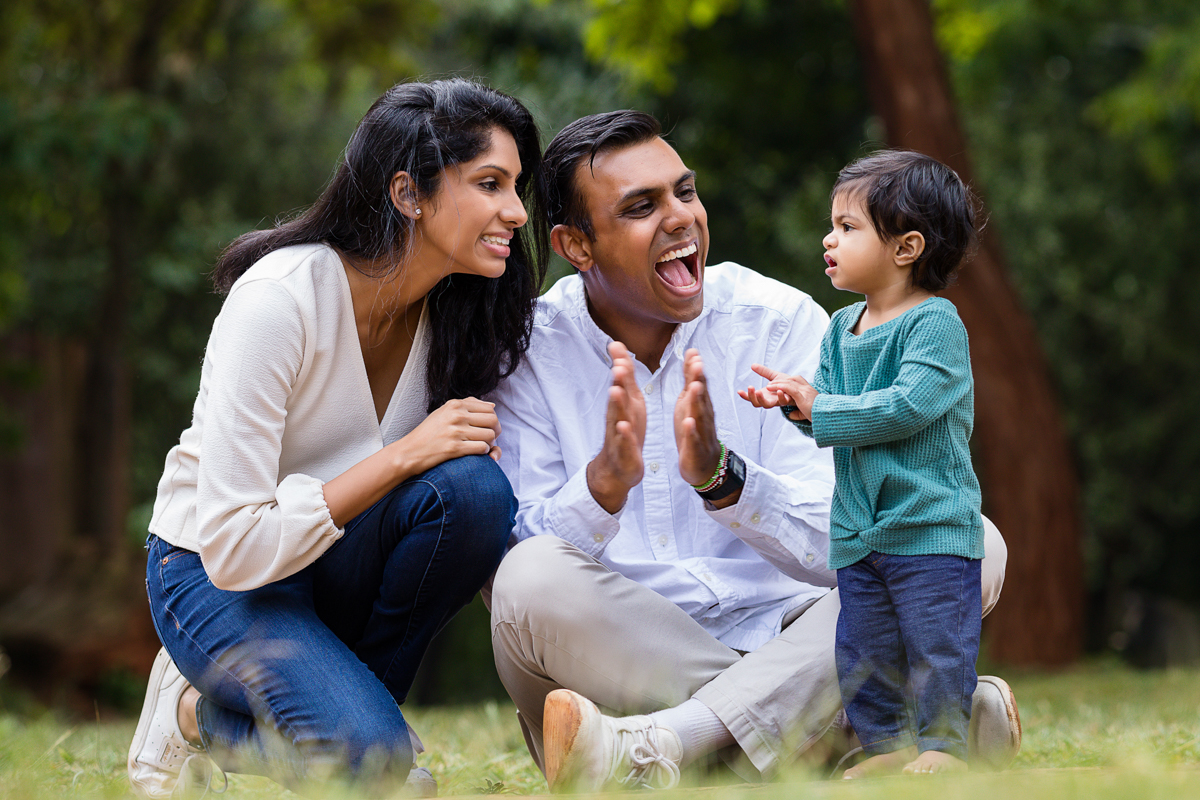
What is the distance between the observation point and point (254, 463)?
2477 mm

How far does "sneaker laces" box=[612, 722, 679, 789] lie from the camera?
2334 mm

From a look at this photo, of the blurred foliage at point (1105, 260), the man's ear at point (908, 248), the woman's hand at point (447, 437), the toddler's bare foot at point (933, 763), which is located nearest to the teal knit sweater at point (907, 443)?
the man's ear at point (908, 248)

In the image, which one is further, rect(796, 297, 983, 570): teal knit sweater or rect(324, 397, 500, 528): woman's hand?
rect(324, 397, 500, 528): woman's hand

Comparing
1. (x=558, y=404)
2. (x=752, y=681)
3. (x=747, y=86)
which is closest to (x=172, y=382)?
(x=747, y=86)

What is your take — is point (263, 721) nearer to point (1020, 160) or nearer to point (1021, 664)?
point (1021, 664)

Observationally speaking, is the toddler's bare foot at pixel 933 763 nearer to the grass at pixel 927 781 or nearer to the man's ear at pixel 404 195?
the grass at pixel 927 781

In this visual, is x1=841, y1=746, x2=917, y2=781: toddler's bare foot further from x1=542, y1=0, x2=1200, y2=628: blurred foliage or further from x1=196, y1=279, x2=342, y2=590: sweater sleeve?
x1=542, y1=0, x2=1200, y2=628: blurred foliage

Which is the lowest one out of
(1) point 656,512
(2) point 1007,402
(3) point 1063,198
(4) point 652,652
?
(2) point 1007,402

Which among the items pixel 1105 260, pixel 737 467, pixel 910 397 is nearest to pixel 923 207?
pixel 910 397

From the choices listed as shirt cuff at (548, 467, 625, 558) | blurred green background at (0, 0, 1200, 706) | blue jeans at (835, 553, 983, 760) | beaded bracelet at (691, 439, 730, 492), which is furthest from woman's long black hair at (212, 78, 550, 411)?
blurred green background at (0, 0, 1200, 706)

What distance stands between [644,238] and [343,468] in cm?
97

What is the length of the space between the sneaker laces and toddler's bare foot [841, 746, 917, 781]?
348mm

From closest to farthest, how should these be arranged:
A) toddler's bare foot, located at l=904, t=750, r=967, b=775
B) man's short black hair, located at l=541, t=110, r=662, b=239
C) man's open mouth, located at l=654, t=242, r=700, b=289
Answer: toddler's bare foot, located at l=904, t=750, r=967, b=775 → man's open mouth, located at l=654, t=242, r=700, b=289 → man's short black hair, located at l=541, t=110, r=662, b=239

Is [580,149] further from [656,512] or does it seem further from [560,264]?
[560,264]
